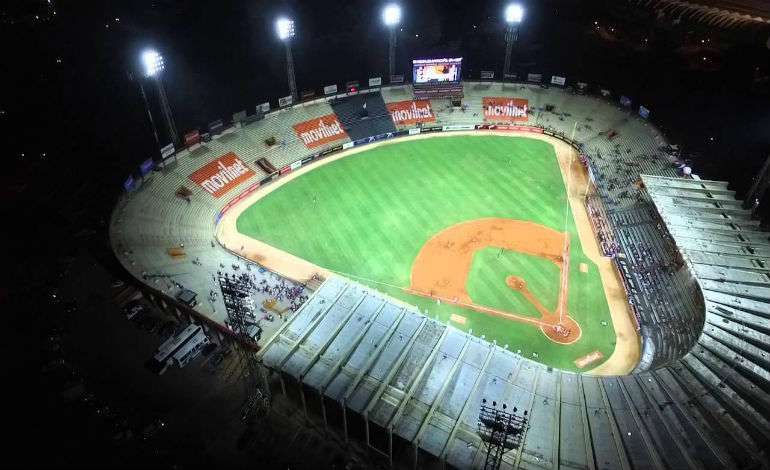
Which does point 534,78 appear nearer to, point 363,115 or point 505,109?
point 505,109

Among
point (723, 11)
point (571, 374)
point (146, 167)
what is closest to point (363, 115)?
point (146, 167)

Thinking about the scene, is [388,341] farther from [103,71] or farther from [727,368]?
[103,71]

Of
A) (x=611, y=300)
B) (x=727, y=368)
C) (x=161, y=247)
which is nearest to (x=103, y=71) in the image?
(x=161, y=247)

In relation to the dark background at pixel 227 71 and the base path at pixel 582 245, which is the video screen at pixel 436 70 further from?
the dark background at pixel 227 71

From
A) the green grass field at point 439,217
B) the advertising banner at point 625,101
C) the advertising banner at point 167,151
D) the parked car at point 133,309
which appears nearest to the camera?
the parked car at point 133,309

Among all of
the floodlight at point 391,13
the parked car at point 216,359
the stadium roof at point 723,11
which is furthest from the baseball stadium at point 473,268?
the stadium roof at point 723,11

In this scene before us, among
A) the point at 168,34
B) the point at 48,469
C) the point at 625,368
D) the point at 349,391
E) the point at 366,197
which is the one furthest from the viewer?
the point at 168,34
